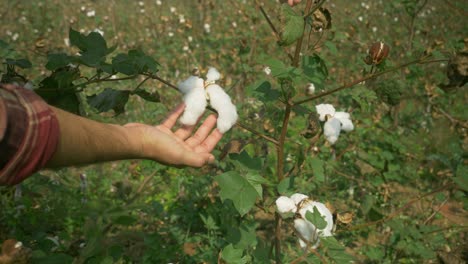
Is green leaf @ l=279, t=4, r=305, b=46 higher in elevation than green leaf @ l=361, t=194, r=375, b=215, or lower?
higher


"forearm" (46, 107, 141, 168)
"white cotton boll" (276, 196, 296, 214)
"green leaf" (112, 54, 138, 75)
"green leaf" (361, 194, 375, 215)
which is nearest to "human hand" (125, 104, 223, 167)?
"forearm" (46, 107, 141, 168)

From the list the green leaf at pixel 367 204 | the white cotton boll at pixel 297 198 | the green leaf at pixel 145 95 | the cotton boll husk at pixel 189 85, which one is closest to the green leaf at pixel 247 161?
the white cotton boll at pixel 297 198

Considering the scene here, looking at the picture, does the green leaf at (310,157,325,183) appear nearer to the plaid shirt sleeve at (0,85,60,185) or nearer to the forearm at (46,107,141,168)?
the forearm at (46,107,141,168)

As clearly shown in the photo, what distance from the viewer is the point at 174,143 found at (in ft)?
4.28

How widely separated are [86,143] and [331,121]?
1.09m

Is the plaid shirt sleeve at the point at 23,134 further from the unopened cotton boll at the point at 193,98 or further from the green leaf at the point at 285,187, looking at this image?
the green leaf at the point at 285,187

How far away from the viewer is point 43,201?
233 centimetres

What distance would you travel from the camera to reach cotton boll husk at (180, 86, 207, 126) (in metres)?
1.29

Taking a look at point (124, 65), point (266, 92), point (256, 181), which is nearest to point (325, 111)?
point (266, 92)

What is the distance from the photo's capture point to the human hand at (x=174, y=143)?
1.25 m

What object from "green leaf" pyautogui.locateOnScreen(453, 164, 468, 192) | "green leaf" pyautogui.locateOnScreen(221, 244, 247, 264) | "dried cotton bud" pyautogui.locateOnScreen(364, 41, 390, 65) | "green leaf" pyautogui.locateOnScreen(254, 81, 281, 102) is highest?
"dried cotton bud" pyautogui.locateOnScreen(364, 41, 390, 65)

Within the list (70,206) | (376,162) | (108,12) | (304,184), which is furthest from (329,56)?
(70,206)

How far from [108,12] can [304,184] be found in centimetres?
510

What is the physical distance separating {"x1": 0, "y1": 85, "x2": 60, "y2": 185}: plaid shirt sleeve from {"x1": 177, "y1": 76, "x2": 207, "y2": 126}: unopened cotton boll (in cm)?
49
